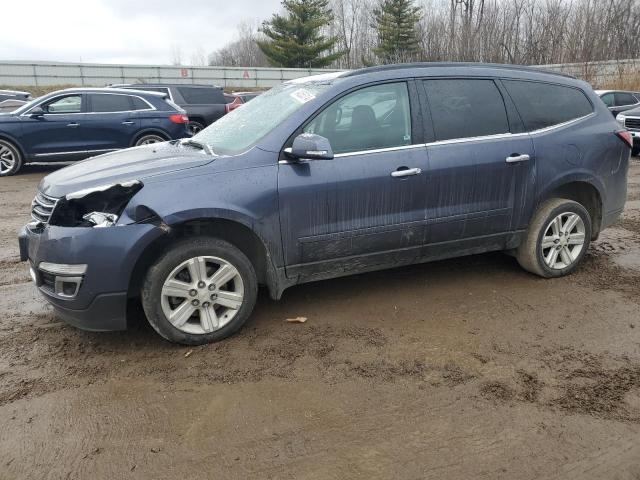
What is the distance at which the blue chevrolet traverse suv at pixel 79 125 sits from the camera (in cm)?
1077

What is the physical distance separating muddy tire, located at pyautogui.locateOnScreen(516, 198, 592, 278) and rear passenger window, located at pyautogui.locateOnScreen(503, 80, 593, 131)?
712 mm

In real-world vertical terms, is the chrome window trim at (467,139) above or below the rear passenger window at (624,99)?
above

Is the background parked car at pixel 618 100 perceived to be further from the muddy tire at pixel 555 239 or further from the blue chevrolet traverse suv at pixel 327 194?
the muddy tire at pixel 555 239

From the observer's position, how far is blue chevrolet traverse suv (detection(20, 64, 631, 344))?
3314 millimetres

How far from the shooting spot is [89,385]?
313cm

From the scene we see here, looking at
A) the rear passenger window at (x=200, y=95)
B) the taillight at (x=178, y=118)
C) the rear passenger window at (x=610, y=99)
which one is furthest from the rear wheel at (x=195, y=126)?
the rear passenger window at (x=610, y=99)

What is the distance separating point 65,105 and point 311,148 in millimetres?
9531

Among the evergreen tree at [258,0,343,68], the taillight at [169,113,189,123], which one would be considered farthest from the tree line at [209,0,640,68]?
the taillight at [169,113,189,123]

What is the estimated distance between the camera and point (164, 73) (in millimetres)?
37844

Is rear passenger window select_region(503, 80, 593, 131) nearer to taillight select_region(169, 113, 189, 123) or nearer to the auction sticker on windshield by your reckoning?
the auction sticker on windshield

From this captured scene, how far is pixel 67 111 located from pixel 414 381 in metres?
10.5

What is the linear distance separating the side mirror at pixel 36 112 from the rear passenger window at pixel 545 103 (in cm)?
986

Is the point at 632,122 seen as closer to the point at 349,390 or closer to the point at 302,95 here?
the point at 302,95

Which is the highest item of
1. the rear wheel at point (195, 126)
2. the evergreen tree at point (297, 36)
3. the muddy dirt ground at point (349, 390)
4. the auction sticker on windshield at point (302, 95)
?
the evergreen tree at point (297, 36)
